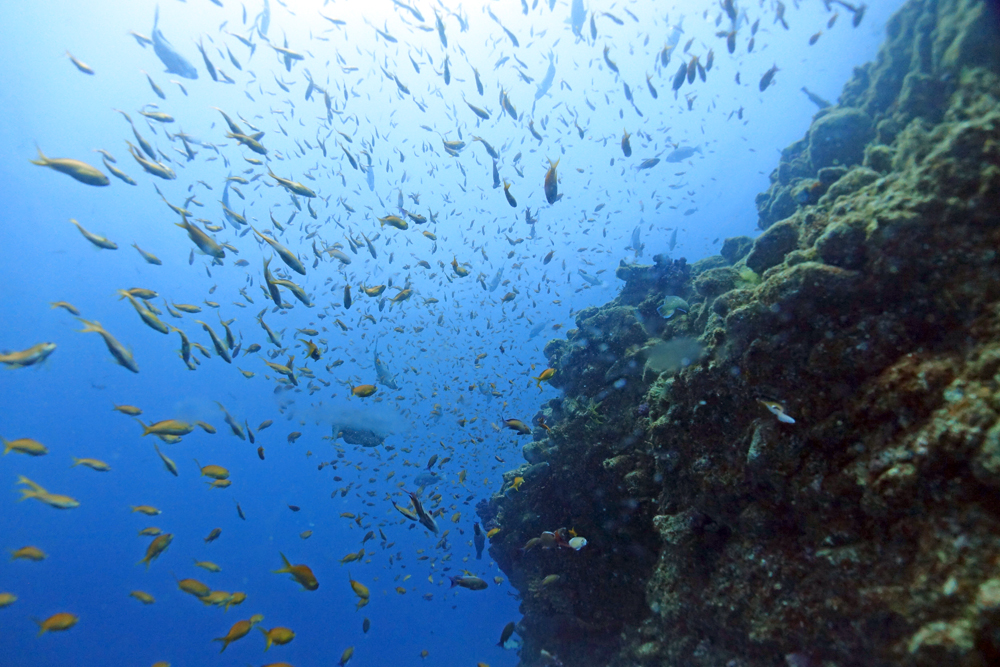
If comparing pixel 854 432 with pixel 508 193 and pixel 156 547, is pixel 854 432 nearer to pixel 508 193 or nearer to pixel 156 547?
pixel 508 193

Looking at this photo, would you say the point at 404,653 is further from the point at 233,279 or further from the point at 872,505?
the point at 872,505

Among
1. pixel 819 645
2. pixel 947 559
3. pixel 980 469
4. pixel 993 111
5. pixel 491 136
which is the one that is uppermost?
pixel 491 136

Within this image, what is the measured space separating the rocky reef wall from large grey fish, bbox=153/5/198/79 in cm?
1191

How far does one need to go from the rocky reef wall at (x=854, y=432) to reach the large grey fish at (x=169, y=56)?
1191cm

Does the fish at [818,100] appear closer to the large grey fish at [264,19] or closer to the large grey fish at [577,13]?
the large grey fish at [577,13]

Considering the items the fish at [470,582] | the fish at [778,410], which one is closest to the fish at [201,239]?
the fish at [470,582]

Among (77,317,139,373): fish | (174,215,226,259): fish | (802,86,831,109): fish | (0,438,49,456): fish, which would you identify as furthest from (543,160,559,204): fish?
(802,86,831,109): fish

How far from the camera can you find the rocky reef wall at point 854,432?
2.63m

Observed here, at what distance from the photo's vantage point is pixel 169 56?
8.63 metres

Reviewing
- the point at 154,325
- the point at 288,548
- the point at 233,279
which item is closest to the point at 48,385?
the point at 233,279

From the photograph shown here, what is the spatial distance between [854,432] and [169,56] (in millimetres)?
13465

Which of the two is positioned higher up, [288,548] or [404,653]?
[288,548]

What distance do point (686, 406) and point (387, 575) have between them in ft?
376

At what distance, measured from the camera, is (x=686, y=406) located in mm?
5094
